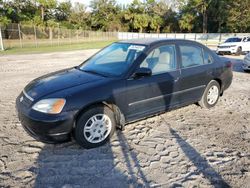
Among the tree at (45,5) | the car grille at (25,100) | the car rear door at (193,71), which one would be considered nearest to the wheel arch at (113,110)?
the car grille at (25,100)

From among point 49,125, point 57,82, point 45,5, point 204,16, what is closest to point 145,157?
point 49,125

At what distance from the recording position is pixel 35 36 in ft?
87.4

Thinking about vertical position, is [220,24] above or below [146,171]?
above

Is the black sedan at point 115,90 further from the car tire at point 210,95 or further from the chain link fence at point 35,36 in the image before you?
the chain link fence at point 35,36

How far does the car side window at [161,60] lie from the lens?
4.31 metres

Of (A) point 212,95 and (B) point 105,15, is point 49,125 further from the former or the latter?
(B) point 105,15

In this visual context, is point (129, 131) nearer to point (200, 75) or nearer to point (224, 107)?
point (200, 75)

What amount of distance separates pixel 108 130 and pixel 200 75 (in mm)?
2443

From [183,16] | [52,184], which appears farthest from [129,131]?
[183,16]

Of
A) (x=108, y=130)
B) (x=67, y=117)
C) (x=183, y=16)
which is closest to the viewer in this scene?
(x=67, y=117)

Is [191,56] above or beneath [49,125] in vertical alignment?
above

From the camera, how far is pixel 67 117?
3.42 m

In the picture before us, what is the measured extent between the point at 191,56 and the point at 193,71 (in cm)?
34

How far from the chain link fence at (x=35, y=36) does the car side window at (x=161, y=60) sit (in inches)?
887
